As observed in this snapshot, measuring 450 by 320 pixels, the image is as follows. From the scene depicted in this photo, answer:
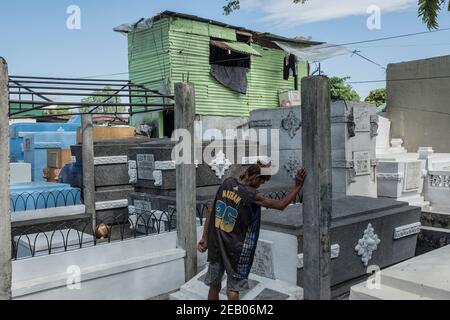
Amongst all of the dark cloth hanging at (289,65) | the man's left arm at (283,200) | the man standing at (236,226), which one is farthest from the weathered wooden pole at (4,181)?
the dark cloth hanging at (289,65)

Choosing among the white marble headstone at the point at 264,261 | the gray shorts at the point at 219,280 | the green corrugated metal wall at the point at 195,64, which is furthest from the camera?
the green corrugated metal wall at the point at 195,64

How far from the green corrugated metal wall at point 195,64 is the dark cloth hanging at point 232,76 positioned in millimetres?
264

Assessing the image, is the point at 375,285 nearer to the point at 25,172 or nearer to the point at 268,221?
the point at 268,221

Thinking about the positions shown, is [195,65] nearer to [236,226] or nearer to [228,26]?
[228,26]

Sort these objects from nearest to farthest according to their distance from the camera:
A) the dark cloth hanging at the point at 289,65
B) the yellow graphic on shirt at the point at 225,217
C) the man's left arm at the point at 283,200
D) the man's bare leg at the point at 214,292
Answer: the man's left arm at the point at 283,200 < the yellow graphic on shirt at the point at 225,217 < the man's bare leg at the point at 214,292 < the dark cloth hanging at the point at 289,65

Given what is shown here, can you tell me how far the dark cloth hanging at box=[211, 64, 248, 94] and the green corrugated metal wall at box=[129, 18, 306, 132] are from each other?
0.26 meters

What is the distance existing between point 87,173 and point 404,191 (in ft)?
27.7

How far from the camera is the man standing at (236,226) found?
15.1 feet

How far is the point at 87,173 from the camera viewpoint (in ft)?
30.9

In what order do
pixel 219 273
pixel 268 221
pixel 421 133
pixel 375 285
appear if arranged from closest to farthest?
pixel 375 285 → pixel 219 273 → pixel 268 221 → pixel 421 133

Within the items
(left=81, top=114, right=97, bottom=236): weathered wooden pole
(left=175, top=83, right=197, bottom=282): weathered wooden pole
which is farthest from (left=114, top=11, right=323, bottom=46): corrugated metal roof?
(left=175, top=83, right=197, bottom=282): weathered wooden pole

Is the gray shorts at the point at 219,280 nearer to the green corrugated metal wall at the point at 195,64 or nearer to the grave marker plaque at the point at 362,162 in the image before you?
the grave marker plaque at the point at 362,162
